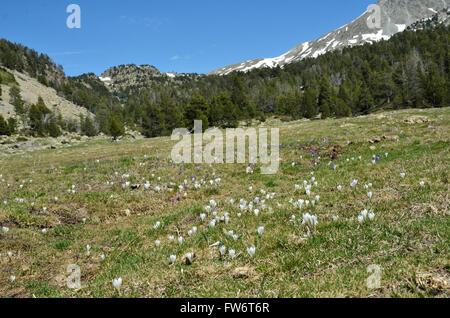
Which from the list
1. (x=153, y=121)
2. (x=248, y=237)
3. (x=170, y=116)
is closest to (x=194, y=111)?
(x=170, y=116)

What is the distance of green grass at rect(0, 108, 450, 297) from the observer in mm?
3580

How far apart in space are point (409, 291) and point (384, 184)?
4.84m

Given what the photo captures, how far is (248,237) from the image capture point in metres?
5.25

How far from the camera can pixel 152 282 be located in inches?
162

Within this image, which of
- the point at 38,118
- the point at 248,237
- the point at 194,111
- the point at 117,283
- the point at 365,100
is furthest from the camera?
the point at 38,118

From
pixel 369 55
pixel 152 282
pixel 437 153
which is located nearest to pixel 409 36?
pixel 369 55

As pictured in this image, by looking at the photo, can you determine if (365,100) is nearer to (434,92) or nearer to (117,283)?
(434,92)

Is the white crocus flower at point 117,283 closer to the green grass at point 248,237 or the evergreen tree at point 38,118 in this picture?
the green grass at point 248,237

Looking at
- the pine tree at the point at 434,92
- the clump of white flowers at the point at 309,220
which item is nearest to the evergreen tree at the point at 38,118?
the clump of white flowers at the point at 309,220

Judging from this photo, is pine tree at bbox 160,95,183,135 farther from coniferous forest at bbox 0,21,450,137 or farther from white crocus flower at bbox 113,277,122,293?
white crocus flower at bbox 113,277,122,293

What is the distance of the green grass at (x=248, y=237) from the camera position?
11.7 ft

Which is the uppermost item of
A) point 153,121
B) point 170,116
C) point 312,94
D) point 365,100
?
point 312,94

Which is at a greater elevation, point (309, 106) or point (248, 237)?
point (309, 106)

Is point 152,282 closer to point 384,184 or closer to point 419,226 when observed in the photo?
point 419,226
